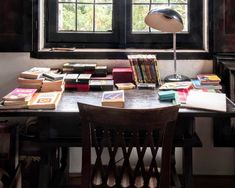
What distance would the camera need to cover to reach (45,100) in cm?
208

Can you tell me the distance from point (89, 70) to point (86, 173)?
42.8 inches

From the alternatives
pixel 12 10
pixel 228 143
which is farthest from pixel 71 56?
pixel 228 143

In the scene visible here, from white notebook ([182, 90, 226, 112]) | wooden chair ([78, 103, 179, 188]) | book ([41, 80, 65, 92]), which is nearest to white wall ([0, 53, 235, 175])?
book ([41, 80, 65, 92])

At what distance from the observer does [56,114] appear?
1941 mm

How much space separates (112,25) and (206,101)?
118 cm

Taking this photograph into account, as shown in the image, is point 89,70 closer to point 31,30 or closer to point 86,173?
point 31,30

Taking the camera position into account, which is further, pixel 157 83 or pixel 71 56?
pixel 71 56

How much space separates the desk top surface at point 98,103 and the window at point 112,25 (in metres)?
0.69

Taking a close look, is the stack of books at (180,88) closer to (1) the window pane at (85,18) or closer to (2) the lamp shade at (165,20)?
(2) the lamp shade at (165,20)

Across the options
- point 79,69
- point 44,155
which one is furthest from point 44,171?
point 79,69

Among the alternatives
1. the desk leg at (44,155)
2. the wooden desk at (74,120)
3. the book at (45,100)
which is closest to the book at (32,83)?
the book at (45,100)

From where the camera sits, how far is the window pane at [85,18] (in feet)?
9.91

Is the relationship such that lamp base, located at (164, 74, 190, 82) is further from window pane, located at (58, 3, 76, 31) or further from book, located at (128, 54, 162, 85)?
window pane, located at (58, 3, 76, 31)

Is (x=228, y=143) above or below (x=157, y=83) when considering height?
below
